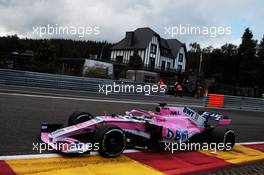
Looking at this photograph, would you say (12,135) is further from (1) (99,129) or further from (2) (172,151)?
(2) (172,151)

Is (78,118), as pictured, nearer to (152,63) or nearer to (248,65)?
(152,63)

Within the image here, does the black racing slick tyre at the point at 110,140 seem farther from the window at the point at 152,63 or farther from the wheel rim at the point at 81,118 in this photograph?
the window at the point at 152,63

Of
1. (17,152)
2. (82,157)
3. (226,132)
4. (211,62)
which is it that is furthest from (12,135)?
(211,62)

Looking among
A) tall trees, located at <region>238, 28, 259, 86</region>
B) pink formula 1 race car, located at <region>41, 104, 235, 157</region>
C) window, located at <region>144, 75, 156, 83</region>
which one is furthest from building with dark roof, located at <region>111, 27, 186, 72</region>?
pink formula 1 race car, located at <region>41, 104, 235, 157</region>

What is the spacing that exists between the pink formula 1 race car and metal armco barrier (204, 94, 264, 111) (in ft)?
49.6

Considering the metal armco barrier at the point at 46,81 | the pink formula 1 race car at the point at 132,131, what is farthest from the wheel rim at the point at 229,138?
the metal armco barrier at the point at 46,81

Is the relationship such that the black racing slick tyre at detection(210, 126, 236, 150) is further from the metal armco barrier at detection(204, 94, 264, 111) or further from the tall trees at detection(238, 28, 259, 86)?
the tall trees at detection(238, 28, 259, 86)

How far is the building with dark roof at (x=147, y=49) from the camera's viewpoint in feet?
238

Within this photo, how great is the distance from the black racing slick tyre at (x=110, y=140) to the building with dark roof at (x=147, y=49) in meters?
66.2

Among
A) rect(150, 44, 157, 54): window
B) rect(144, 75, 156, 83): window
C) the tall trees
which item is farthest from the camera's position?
rect(150, 44, 157, 54): window

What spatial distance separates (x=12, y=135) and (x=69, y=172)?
2.00 m

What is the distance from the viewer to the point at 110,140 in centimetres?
565

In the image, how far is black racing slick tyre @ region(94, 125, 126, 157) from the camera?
5.54m

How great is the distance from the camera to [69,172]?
15.8ft
